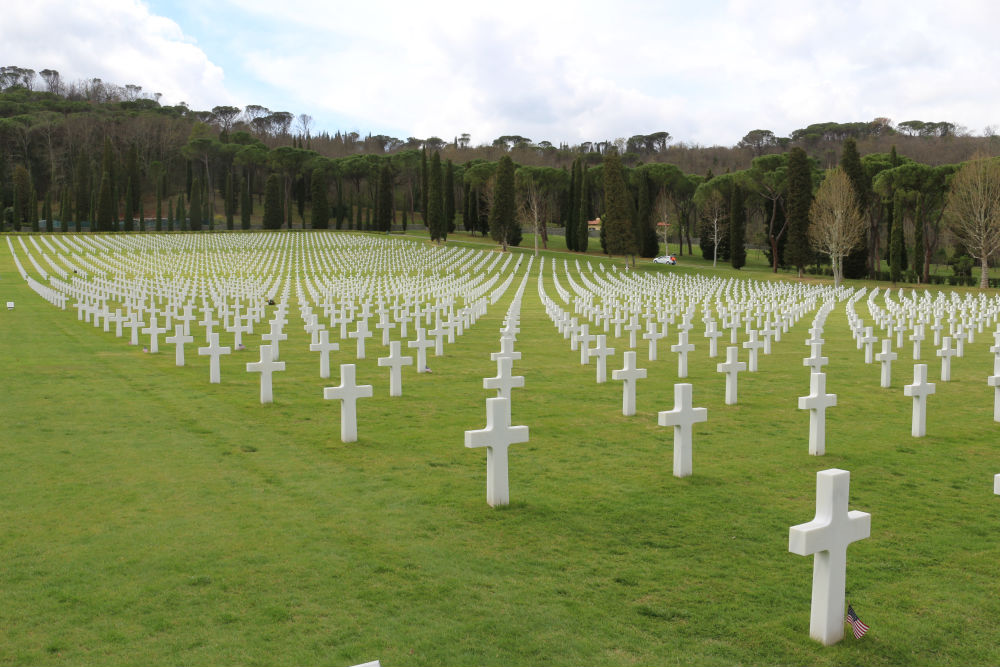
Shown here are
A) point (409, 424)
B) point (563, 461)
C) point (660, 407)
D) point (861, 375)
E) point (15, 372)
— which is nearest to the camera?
point (563, 461)

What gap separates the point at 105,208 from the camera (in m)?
81.6

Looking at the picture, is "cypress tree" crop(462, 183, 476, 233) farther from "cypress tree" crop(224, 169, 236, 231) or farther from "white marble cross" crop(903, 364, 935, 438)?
"white marble cross" crop(903, 364, 935, 438)

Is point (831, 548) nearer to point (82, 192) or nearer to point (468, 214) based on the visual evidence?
point (468, 214)

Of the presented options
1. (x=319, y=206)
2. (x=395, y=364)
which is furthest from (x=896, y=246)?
(x=319, y=206)

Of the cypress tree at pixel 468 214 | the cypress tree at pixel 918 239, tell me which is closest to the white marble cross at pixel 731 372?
the cypress tree at pixel 918 239

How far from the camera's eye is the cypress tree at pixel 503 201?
2756 inches

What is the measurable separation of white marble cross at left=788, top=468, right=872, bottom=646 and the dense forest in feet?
170

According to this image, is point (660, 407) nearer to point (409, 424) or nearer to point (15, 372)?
point (409, 424)

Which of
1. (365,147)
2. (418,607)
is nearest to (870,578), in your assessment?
(418,607)

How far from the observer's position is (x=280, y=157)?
99.8 m

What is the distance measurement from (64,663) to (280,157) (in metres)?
101

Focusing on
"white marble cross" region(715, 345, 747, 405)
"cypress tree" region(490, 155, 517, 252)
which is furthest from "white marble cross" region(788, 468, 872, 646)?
"cypress tree" region(490, 155, 517, 252)

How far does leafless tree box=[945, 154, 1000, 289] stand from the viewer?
1769 inches

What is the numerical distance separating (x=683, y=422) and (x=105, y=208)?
85591 mm
